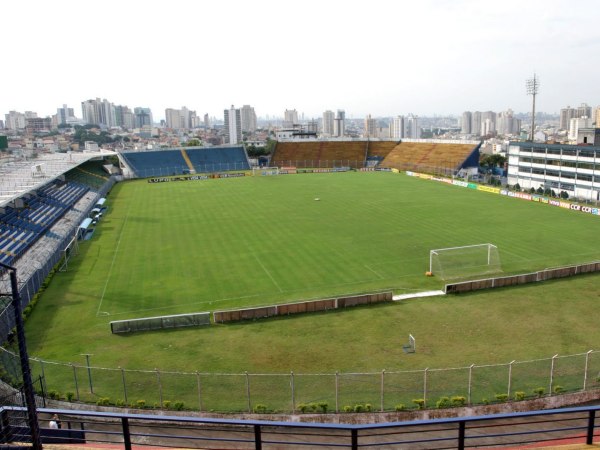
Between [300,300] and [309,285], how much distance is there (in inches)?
97.3

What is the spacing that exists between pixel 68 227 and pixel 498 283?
34.6m

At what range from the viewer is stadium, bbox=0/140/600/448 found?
58.4 feet

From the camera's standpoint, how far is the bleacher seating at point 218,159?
3957 inches

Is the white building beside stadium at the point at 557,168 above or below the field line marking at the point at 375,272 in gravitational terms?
above

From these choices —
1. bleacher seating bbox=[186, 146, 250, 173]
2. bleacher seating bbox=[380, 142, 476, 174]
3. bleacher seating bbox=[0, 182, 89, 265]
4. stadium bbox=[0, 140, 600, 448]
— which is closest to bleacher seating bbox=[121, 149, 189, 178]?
bleacher seating bbox=[186, 146, 250, 173]

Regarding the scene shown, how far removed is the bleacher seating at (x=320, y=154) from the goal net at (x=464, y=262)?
71.1m

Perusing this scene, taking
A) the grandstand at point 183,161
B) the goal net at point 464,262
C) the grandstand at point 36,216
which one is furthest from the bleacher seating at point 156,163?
the goal net at point 464,262

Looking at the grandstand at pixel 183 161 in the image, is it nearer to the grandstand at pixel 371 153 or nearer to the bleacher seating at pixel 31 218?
the grandstand at pixel 371 153

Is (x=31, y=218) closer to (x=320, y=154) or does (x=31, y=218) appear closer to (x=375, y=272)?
(x=375, y=272)

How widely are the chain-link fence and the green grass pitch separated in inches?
22.5

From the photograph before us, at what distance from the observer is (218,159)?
104 metres

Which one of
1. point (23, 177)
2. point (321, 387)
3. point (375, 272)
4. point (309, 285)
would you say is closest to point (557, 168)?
point (375, 272)

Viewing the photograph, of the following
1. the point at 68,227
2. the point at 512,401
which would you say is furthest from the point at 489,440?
the point at 68,227

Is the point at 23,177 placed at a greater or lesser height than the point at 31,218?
greater
